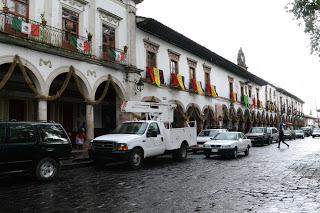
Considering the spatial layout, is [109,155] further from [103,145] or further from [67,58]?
[67,58]

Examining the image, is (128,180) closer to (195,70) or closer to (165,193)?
(165,193)

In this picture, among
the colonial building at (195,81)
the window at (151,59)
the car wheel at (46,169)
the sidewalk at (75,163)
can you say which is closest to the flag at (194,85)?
the colonial building at (195,81)

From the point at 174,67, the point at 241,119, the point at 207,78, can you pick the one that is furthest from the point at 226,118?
the point at 174,67

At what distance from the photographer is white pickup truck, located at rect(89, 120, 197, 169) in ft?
38.4

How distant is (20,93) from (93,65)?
169 inches

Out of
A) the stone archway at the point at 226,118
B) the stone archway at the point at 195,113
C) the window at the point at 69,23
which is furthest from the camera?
the stone archway at the point at 226,118

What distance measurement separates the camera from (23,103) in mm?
18172

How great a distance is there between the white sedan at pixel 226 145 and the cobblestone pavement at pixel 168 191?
4.42 metres

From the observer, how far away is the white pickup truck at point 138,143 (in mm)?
11719

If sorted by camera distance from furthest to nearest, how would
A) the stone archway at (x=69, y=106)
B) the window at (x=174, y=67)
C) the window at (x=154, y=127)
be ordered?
the window at (x=174, y=67) → the stone archway at (x=69, y=106) → the window at (x=154, y=127)

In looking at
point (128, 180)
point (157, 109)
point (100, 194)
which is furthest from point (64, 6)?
point (100, 194)

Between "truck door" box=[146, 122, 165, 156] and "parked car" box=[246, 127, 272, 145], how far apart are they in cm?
1484

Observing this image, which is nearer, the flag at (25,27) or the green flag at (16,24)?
the green flag at (16,24)

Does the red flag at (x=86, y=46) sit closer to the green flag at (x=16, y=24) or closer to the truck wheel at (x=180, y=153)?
the green flag at (x=16, y=24)
